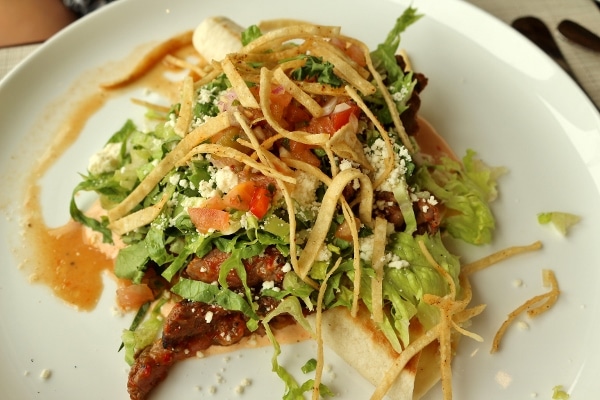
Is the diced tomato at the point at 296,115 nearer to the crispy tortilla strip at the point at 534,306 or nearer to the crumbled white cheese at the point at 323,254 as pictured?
the crumbled white cheese at the point at 323,254

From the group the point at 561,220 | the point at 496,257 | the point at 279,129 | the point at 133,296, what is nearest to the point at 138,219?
the point at 133,296

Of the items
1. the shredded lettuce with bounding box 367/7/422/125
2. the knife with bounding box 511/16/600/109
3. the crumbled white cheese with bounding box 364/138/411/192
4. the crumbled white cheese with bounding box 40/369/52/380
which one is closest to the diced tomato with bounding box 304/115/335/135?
the crumbled white cheese with bounding box 364/138/411/192

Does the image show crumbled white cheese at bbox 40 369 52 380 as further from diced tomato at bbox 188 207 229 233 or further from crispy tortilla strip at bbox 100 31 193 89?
crispy tortilla strip at bbox 100 31 193 89

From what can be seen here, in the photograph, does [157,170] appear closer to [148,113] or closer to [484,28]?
[148,113]

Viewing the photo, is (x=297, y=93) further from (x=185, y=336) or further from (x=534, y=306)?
(x=534, y=306)

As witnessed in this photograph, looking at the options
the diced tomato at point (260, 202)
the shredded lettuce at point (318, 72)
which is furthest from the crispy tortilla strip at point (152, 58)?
the diced tomato at point (260, 202)

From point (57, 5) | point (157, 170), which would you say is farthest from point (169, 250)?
point (57, 5)
